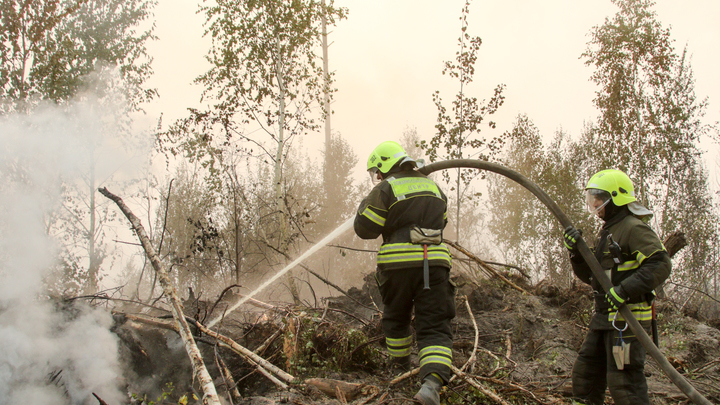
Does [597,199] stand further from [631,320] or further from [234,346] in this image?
[234,346]

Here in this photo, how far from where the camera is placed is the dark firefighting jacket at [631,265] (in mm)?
2676

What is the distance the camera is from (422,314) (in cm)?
328

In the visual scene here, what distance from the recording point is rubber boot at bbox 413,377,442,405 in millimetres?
2830

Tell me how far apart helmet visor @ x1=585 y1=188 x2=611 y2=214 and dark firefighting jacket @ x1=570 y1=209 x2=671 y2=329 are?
0.12 metres

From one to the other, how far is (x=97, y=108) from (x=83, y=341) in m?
12.8

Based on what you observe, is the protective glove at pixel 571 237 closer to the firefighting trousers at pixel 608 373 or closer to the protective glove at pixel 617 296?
the protective glove at pixel 617 296

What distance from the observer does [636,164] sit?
15.0m

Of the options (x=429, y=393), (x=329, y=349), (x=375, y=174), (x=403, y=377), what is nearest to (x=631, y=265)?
(x=429, y=393)

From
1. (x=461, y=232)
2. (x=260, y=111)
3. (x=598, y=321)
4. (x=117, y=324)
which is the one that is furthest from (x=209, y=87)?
(x=461, y=232)

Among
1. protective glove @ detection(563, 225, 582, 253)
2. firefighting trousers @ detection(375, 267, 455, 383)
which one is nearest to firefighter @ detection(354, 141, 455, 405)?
firefighting trousers @ detection(375, 267, 455, 383)

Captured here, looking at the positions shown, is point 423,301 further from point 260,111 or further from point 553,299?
point 260,111

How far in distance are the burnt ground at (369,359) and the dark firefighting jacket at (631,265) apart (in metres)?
0.95

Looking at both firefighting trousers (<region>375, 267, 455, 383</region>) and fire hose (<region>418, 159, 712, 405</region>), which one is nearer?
fire hose (<region>418, 159, 712, 405</region>)

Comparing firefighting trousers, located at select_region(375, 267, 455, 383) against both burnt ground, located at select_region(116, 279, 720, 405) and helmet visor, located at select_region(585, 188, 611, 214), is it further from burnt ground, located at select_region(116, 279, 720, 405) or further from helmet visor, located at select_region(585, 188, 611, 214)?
helmet visor, located at select_region(585, 188, 611, 214)
